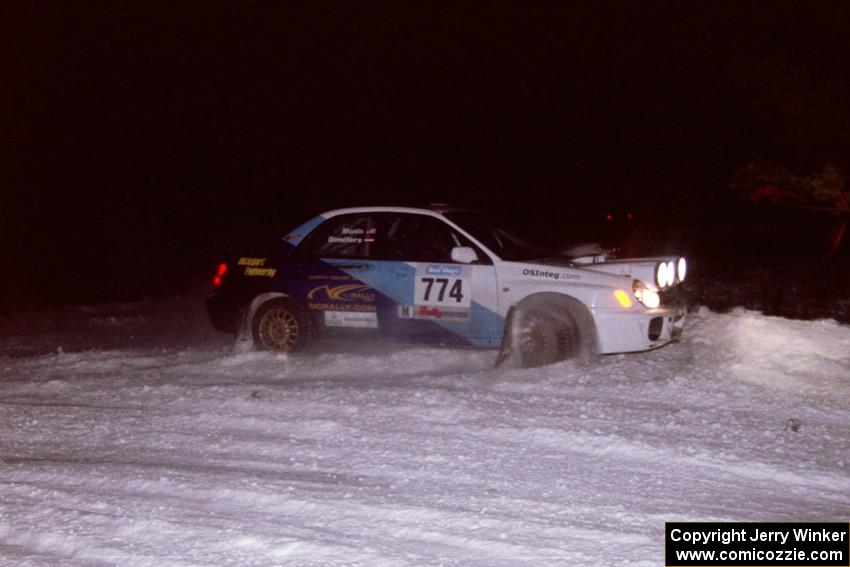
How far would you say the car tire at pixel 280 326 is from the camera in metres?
9.66

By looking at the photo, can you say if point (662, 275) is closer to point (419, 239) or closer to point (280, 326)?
point (419, 239)

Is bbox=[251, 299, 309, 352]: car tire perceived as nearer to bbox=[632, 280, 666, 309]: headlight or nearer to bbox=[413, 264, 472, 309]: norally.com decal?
bbox=[413, 264, 472, 309]: norally.com decal

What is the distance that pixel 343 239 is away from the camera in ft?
31.6

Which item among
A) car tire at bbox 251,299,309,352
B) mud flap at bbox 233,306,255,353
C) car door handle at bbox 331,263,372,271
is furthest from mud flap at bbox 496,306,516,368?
mud flap at bbox 233,306,255,353

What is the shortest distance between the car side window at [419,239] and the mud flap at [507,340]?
78cm

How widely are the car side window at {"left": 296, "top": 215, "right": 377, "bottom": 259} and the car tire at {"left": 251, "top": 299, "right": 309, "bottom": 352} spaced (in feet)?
1.87

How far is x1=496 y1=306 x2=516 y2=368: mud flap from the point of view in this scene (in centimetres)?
880

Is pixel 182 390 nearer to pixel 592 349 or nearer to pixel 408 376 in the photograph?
pixel 408 376

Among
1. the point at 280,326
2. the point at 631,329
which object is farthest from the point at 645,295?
the point at 280,326

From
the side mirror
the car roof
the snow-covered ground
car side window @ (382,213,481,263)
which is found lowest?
the snow-covered ground

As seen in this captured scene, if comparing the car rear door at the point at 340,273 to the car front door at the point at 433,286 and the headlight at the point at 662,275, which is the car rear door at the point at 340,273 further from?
the headlight at the point at 662,275

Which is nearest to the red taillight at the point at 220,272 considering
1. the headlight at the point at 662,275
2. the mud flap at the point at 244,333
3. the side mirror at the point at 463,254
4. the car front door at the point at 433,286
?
the mud flap at the point at 244,333

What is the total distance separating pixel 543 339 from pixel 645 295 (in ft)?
3.16

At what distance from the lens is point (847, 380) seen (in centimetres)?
820
